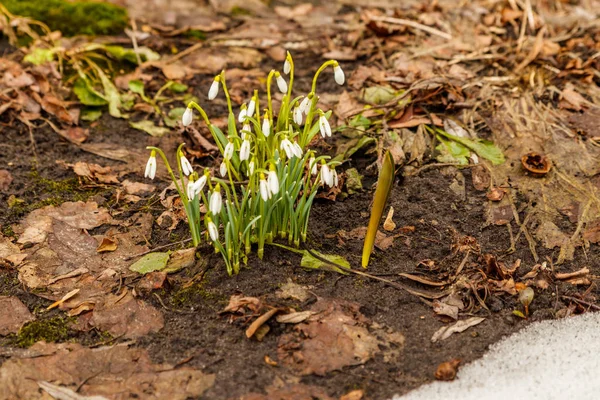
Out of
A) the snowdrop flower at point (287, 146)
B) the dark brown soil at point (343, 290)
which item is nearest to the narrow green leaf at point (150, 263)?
the dark brown soil at point (343, 290)

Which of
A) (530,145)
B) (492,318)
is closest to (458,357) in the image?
(492,318)

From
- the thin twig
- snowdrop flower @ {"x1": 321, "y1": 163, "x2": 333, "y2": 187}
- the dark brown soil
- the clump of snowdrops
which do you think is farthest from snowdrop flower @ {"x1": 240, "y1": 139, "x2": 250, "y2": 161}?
the thin twig

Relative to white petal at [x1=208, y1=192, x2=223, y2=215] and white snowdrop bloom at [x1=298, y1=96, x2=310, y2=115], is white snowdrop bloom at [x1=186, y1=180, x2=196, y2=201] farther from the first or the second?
white snowdrop bloom at [x1=298, y1=96, x2=310, y2=115]

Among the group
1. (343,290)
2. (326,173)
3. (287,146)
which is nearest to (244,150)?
(287,146)

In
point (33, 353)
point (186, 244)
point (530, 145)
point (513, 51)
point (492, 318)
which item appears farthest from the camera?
point (513, 51)

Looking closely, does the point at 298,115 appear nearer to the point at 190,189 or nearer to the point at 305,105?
the point at 305,105

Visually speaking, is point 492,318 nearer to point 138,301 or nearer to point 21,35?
point 138,301

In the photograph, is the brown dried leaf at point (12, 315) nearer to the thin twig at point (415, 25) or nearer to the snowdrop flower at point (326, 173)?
the snowdrop flower at point (326, 173)
